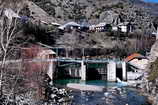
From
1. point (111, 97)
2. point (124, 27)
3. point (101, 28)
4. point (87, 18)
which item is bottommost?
point (111, 97)

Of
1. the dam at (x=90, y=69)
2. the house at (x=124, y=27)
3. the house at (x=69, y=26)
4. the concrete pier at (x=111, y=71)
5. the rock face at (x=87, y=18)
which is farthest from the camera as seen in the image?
the house at (x=124, y=27)

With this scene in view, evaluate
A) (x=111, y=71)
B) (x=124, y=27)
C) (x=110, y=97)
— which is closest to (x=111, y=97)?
(x=110, y=97)

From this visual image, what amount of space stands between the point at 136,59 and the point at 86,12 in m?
45.1

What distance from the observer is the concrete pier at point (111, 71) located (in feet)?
134

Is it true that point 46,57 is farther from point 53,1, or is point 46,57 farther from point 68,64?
point 53,1

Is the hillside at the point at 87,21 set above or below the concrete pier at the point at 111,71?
above

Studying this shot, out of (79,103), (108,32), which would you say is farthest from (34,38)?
(79,103)

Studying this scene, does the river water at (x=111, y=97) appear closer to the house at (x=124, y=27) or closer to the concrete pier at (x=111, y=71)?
the concrete pier at (x=111, y=71)

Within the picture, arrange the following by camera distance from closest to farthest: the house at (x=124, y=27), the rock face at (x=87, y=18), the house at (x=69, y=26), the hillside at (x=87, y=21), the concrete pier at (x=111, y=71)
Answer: the concrete pier at (x=111, y=71) → the hillside at (x=87, y=21) → the rock face at (x=87, y=18) → the house at (x=69, y=26) → the house at (x=124, y=27)

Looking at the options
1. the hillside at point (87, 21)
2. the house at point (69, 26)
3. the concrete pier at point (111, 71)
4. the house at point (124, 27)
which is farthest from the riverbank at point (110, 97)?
the house at point (124, 27)

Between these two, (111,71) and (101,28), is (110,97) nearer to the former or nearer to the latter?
(111,71)

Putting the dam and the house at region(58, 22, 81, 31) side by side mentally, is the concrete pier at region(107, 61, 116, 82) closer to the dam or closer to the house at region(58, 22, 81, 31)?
the dam

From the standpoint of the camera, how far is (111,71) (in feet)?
136

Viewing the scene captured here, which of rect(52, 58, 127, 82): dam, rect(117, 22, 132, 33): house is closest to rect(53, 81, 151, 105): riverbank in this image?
rect(52, 58, 127, 82): dam
